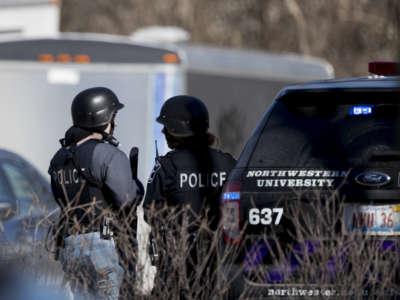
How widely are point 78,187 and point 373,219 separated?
1.74 m

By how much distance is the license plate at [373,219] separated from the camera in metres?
5.55

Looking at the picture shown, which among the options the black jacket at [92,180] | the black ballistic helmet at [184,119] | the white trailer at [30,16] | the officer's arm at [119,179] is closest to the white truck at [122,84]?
the white trailer at [30,16]

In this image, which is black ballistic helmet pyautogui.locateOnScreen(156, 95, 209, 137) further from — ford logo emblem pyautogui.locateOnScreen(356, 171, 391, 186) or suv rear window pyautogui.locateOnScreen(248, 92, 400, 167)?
ford logo emblem pyautogui.locateOnScreen(356, 171, 391, 186)

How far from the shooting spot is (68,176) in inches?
250

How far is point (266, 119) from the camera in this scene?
6.05 metres

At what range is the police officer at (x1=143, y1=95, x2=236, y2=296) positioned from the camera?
6215 millimetres

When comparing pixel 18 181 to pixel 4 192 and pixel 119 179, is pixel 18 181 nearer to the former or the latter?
pixel 4 192

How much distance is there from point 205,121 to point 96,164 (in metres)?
0.70

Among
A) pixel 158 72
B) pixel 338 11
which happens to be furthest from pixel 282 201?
pixel 338 11

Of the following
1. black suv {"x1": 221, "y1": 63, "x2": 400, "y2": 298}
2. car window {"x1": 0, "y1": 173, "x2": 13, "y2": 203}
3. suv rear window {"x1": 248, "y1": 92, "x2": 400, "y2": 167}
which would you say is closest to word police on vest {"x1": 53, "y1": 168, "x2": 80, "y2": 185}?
black suv {"x1": 221, "y1": 63, "x2": 400, "y2": 298}

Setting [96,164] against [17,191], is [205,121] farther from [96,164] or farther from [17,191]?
[17,191]

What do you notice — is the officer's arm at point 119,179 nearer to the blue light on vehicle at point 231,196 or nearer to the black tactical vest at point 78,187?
the black tactical vest at point 78,187

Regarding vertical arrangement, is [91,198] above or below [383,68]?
below

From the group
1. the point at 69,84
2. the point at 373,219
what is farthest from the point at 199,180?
the point at 69,84
